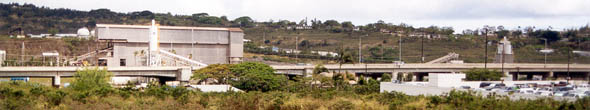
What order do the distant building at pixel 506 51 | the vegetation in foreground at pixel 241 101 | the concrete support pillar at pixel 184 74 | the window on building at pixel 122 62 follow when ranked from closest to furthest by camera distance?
the vegetation in foreground at pixel 241 101, the concrete support pillar at pixel 184 74, the distant building at pixel 506 51, the window on building at pixel 122 62

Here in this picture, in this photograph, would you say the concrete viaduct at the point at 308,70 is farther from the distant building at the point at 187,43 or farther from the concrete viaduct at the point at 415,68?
the distant building at the point at 187,43

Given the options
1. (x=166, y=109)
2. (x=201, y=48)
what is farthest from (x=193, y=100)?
(x=201, y=48)

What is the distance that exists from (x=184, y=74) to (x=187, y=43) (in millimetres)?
23042

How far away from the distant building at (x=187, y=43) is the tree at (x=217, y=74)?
24463 mm

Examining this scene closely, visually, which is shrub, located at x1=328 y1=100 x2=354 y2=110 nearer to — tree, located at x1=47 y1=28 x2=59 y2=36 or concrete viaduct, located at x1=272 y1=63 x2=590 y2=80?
concrete viaduct, located at x1=272 y1=63 x2=590 y2=80

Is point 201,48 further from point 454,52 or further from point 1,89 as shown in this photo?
point 1,89

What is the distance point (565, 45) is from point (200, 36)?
227ft

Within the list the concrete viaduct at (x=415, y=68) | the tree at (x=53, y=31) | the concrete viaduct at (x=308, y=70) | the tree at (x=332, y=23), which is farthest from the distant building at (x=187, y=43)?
the tree at (x=332, y=23)

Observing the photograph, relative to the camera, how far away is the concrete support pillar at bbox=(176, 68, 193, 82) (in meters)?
80.5

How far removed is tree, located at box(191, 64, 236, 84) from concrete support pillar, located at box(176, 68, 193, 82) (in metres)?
3.15

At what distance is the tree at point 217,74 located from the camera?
2901 inches

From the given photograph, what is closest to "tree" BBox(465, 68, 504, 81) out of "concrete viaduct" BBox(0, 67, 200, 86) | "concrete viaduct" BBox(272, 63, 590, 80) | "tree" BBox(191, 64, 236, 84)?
"concrete viaduct" BBox(272, 63, 590, 80)

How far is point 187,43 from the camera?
339ft

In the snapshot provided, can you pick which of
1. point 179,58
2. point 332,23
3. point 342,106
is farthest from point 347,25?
point 342,106
